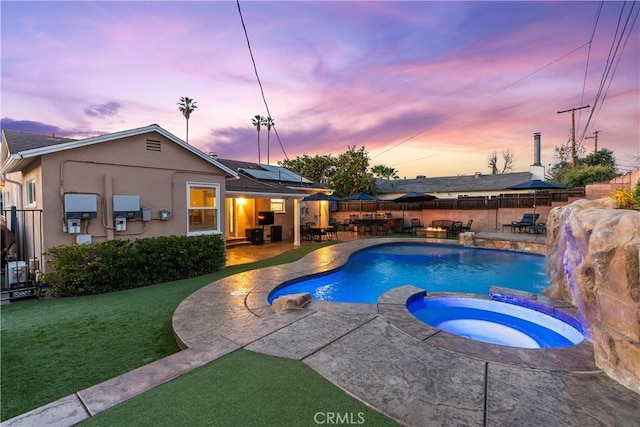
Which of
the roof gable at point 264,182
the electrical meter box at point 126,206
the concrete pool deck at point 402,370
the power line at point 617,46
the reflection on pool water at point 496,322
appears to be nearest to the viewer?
the concrete pool deck at point 402,370

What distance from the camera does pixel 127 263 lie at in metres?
7.31

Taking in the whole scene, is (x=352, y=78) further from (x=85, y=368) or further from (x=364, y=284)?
(x=85, y=368)

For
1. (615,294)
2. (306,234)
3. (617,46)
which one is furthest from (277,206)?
(617,46)

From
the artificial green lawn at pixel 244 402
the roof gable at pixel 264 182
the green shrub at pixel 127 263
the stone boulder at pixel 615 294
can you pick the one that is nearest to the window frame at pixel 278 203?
the roof gable at pixel 264 182

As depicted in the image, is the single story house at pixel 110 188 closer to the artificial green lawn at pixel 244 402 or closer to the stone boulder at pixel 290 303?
the stone boulder at pixel 290 303

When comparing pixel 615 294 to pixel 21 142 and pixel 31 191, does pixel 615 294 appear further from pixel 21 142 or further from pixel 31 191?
pixel 21 142

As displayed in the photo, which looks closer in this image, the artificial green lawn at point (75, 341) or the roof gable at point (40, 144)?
the artificial green lawn at point (75, 341)

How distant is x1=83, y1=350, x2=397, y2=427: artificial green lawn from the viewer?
7.80 ft

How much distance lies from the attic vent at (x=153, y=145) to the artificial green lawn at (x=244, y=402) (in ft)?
24.3

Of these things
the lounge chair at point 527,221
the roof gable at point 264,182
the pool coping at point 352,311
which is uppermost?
the roof gable at point 264,182

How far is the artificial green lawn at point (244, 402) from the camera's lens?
2.38m

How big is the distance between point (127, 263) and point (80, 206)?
178cm

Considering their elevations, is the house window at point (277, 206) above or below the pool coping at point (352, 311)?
above

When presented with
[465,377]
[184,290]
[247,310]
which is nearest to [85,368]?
[247,310]
